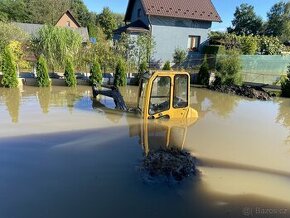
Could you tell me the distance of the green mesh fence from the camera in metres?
18.9

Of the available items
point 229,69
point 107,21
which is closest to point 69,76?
point 229,69

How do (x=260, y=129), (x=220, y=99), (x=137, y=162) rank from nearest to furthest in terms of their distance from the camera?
(x=137, y=162) < (x=260, y=129) < (x=220, y=99)

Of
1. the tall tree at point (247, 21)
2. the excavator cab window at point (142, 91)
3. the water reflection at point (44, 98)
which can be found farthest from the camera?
the tall tree at point (247, 21)

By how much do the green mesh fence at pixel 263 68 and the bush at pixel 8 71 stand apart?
1311 cm

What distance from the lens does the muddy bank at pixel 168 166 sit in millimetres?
5648

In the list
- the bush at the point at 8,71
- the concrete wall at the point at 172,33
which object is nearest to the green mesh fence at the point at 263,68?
the concrete wall at the point at 172,33

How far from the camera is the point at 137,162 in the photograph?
639cm

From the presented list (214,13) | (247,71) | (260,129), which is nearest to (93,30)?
(214,13)

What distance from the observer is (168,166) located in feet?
18.8

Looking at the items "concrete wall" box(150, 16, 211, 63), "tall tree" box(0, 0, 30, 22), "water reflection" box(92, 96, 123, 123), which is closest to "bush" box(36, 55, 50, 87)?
"water reflection" box(92, 96, 123, 123)

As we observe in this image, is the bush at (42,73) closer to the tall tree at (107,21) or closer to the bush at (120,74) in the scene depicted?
the bush at (120,74)

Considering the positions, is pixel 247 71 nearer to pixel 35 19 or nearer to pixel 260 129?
pixel 260 129

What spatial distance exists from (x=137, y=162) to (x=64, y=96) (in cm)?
A: 757

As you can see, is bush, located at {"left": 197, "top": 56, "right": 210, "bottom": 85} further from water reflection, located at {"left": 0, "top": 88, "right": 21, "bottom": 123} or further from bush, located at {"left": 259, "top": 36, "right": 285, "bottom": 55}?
water reflection, located at {"left": 0, "top": 88, "right": 21, "bottom": 123}
